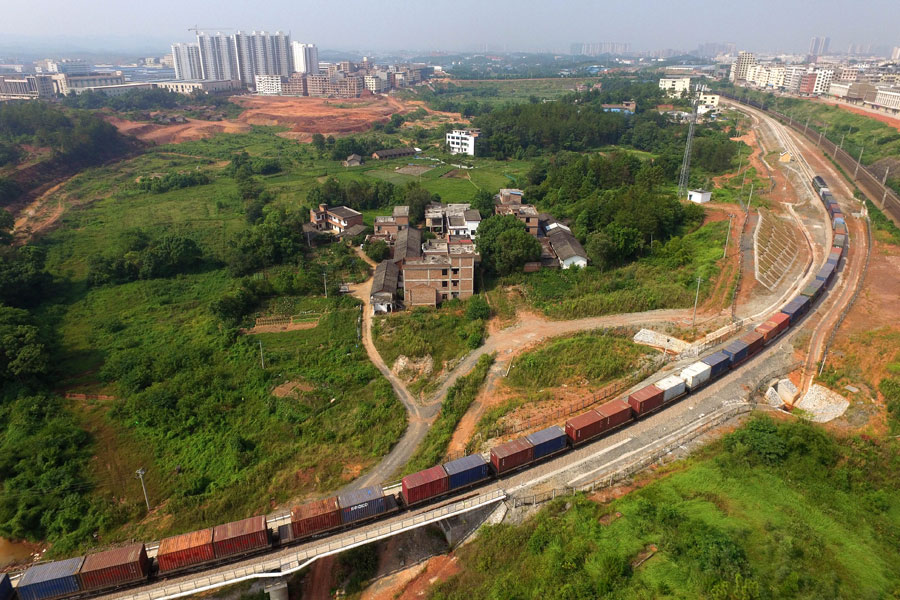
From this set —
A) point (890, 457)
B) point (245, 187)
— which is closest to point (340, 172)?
point (245, 187)

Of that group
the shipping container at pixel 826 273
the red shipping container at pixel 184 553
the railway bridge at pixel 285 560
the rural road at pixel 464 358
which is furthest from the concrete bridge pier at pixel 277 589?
the shipping container at pixel 826 273

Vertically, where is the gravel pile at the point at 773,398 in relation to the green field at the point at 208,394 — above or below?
above

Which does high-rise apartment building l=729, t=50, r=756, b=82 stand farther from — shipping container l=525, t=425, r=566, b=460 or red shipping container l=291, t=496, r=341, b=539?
red shipping container l=291, t=496, r=341, b=539

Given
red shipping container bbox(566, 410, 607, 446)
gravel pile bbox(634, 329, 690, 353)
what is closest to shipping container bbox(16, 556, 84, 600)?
red shipping container bbox(566, 410, 607, 446)

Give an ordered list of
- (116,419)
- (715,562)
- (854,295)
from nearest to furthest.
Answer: (715,562) → (116,419) → (854,295)

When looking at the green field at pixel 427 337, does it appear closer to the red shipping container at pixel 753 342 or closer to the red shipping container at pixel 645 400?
the red shipping container at pixel 645 400

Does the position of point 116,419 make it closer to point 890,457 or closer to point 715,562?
point 715,562
